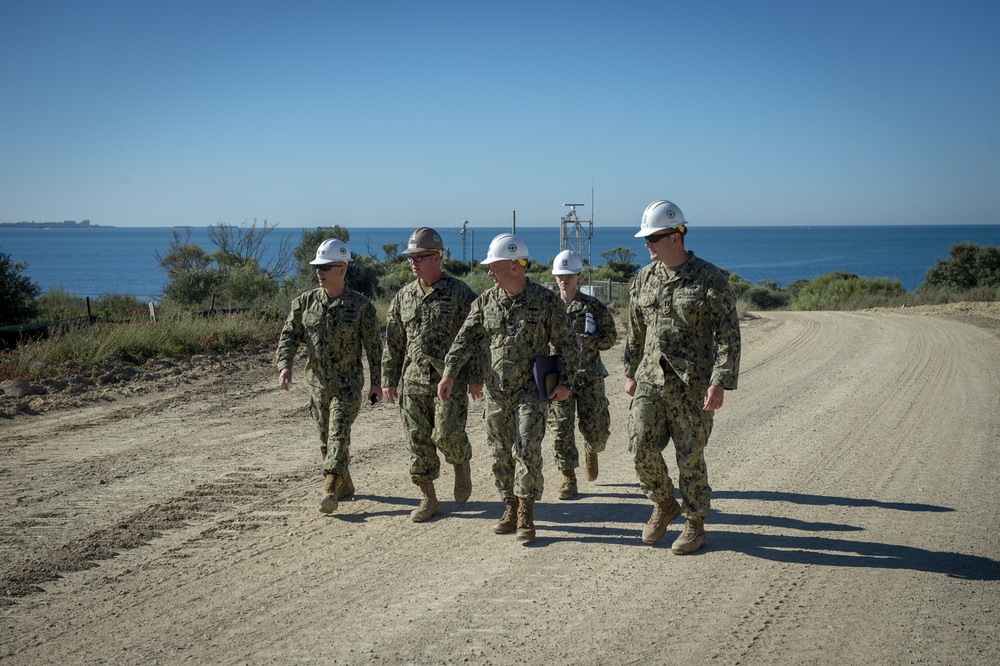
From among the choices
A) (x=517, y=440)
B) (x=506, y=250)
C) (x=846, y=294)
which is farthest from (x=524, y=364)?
Answer: (x=846, y=294)

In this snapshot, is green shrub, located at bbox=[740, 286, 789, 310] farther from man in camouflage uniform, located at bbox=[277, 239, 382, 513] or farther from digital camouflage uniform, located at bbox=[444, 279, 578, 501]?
digital camouflage uniform, located at bbox=[444, 279, 578, 501]

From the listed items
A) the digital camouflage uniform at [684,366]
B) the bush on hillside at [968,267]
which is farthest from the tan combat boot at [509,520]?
the bush on hillside at [968,267]

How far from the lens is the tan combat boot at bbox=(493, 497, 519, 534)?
6320 millimetres

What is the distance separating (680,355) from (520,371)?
116 cm

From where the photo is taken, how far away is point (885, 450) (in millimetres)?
8664

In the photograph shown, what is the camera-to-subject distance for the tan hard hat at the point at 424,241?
6594mm

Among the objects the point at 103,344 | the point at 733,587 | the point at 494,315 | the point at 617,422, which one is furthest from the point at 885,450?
the point at 103,344

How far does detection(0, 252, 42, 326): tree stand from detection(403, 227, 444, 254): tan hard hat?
15575mm

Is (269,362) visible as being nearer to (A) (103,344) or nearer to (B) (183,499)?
(A) (103,344)

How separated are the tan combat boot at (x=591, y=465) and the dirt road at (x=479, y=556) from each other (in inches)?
4.5

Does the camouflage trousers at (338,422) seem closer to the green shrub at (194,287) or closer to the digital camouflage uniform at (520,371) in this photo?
the digital camouflage uniform at (520,371)

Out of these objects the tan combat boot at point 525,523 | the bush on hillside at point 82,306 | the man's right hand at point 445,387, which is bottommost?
the tan combat boot at point 525,523

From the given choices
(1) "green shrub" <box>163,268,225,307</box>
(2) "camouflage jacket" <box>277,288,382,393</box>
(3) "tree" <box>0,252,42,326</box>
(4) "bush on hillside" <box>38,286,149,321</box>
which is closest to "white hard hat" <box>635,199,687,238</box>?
(2) "camouflage jacket" <box>277,288,382,393</box>

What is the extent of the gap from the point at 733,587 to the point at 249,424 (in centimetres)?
677
